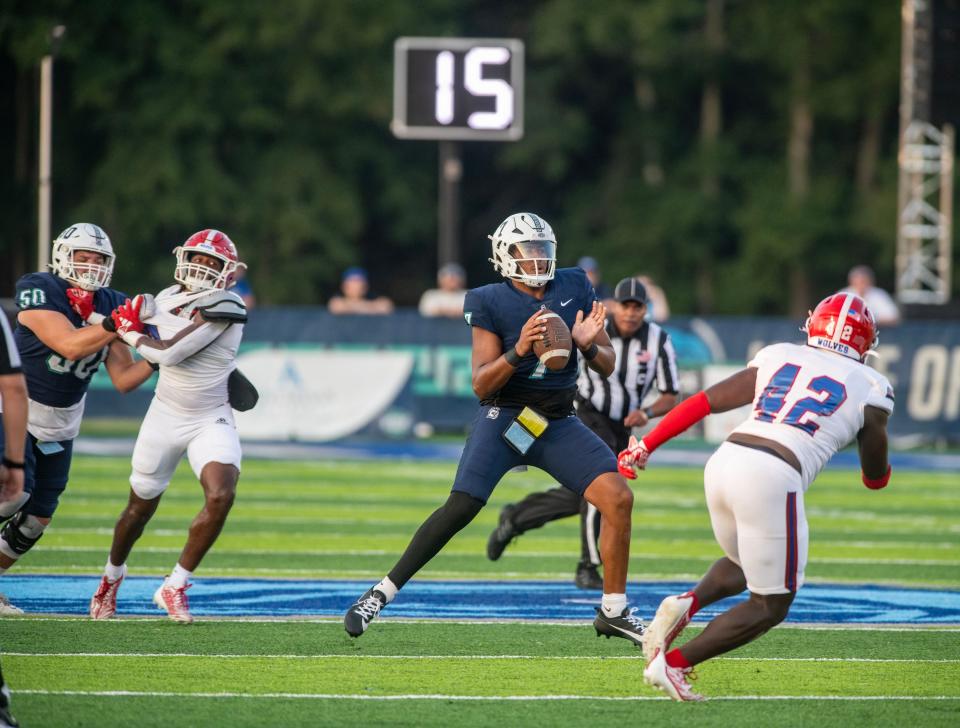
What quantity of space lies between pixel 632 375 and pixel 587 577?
50.5 inches

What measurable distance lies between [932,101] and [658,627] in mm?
15544

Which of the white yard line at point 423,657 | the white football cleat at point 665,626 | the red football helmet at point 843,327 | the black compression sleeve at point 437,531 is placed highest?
the red football helmet at point 843,327

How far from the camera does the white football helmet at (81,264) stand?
7570 millimetres

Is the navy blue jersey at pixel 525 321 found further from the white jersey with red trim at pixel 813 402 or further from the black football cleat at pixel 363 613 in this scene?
the white jersey with red trim at pixel 813 402

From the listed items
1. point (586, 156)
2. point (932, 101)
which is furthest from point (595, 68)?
point (932, 101)

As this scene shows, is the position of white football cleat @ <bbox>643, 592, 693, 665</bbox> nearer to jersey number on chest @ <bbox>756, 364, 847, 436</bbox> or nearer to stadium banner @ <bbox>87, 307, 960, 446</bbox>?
jersey number on chest @ <bbox>756, 364, 847, 436</bbox>

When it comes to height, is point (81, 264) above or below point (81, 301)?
above

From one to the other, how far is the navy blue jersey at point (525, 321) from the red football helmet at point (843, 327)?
128cm

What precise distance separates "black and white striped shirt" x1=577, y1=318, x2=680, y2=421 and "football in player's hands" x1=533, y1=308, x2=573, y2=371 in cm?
263

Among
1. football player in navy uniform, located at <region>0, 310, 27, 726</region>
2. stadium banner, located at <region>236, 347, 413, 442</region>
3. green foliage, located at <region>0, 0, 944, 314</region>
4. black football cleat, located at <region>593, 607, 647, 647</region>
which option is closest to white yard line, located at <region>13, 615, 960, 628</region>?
black football cleat, located at <region>593, 607, 647, 647</region>

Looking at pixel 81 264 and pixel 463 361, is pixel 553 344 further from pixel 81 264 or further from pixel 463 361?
pixel 463 361

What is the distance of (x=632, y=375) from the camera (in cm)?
959

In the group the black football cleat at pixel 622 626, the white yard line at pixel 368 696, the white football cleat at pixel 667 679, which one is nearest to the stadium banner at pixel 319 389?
the black football cleat at pixel 622 626

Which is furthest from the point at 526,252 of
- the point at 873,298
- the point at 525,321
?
the point at 873,298
